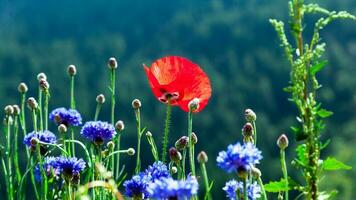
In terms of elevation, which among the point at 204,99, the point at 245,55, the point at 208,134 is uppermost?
the point at 245,55

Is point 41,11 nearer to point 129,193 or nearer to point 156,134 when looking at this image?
point 156,134

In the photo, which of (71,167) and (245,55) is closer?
(71,167)

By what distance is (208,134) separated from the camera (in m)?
23.8

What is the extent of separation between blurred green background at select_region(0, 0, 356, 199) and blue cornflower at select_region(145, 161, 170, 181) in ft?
62.9

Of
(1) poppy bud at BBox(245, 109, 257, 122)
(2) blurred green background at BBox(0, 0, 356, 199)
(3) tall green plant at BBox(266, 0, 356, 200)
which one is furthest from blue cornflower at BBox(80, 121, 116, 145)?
(2) blurred green background at BBox(0, 0, 356, 199)

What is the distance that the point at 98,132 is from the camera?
134 centimetres

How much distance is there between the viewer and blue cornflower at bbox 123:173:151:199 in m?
1.14

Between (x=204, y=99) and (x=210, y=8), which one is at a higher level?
(x=210, y=8)

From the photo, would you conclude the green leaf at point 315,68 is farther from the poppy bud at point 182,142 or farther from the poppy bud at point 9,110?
the poppy bud at point 9,110

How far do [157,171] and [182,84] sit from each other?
0.82 feet

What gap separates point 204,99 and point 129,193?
261 millimetres

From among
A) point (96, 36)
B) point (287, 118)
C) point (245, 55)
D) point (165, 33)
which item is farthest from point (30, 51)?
point (287, 118)

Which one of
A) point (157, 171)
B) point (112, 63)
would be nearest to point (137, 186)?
point (157, 171)

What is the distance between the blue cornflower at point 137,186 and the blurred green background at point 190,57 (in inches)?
756
